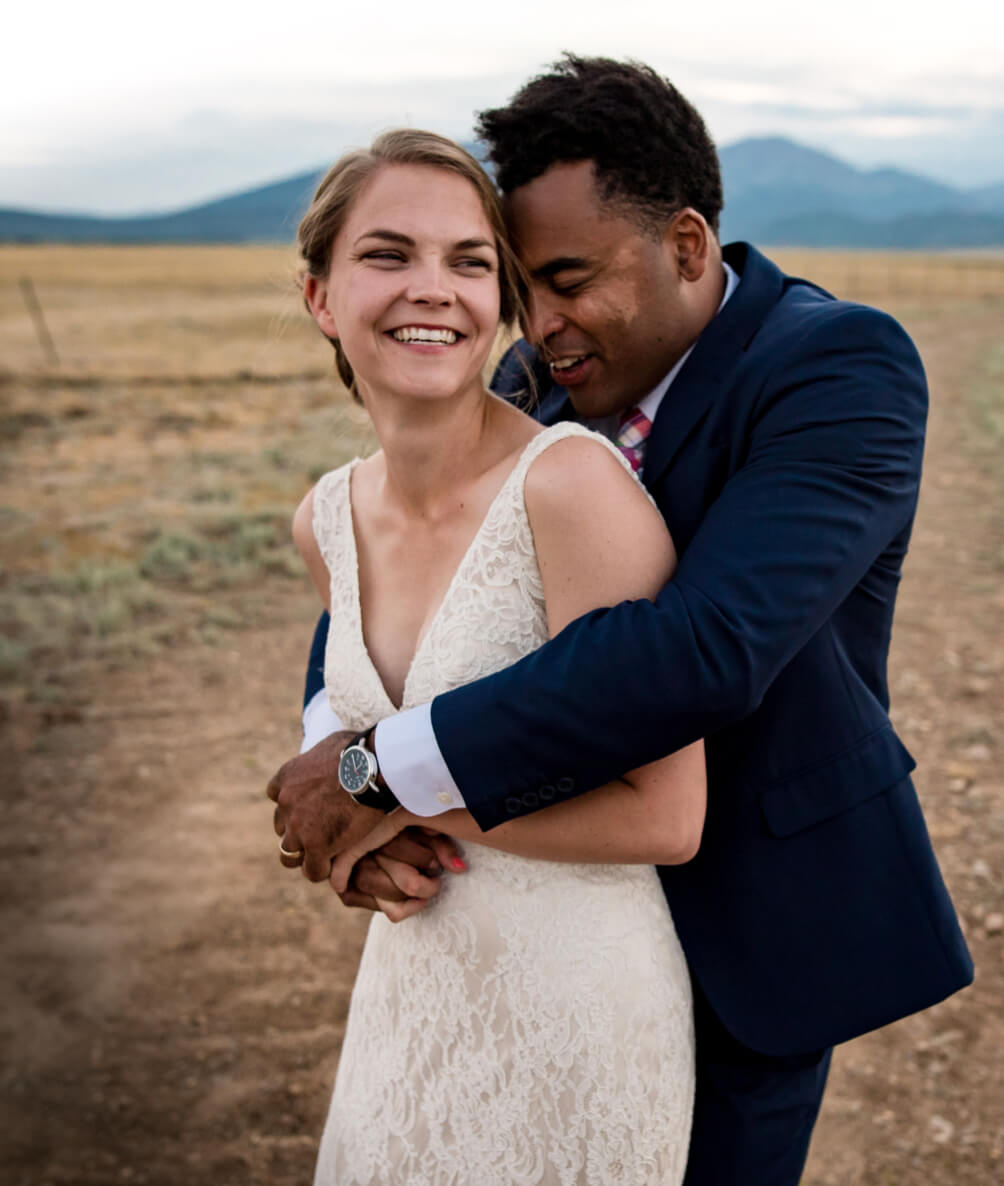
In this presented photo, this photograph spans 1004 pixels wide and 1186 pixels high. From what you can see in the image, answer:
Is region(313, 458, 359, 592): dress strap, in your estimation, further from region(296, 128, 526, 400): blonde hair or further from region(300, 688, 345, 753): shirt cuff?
region(296, 128, 526, 400): blonde hair

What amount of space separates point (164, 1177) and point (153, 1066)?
497 mm

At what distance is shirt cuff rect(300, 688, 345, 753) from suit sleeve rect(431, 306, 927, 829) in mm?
644

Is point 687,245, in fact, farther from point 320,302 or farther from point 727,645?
point 727,645

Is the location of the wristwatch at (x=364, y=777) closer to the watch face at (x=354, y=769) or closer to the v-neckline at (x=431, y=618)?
the watch face at (x=354, y=769)

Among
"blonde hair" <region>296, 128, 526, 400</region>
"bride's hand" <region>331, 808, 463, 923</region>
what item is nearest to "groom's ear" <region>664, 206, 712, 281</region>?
"blonde hair" <region>296, 128, 526, 400</region>

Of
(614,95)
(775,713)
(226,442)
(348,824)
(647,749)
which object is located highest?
→ (614,95)

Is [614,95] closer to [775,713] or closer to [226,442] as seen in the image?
[775,713]

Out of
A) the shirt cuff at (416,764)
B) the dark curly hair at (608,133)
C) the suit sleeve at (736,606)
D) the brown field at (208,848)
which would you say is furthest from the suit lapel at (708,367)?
the brown field at (208,848)

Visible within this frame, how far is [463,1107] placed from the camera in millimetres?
1927

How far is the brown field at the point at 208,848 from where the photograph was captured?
3570mm

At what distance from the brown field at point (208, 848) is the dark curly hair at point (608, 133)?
60 cm

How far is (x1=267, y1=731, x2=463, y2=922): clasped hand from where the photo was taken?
1.94 meters

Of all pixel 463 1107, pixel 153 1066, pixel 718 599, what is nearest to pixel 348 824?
pixel 463 1107

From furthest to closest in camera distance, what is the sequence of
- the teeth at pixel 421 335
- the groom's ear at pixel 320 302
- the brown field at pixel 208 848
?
the brown field at pixel 208 848, the groom's ear at pixel 320 302, the teeth at pixel 421 335
